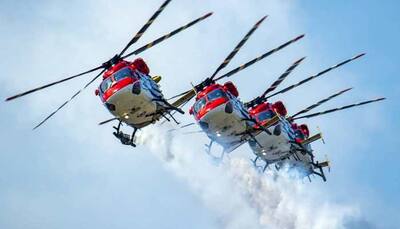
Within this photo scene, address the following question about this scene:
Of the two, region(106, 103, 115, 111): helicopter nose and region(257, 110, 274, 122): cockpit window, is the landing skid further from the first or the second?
region(257, 110, 274, 122): cockpit window

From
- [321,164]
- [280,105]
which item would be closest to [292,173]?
[321,164]

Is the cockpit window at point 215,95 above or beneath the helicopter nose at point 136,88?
beneath

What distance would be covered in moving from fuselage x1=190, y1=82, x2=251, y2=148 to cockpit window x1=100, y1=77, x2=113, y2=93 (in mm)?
8903

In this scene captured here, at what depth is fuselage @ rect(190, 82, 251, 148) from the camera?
6359 cm

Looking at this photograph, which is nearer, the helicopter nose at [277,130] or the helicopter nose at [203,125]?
the helicopter nose at [203,125]

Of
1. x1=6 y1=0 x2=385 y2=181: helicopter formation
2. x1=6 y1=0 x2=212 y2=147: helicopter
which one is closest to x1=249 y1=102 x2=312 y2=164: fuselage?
x1=6 y1=0 x2=385 y2=181: helicopter formation

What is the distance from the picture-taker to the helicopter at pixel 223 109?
6350 centimetres

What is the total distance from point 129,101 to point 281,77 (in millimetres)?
19535

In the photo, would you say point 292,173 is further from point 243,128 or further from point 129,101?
point 129,101

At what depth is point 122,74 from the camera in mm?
58781

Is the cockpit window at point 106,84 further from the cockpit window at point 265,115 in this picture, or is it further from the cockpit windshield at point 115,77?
the cockpit window at point 265,115

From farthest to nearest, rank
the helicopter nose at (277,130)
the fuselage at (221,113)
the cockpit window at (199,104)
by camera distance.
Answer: the helicopter nose at (277,130) < the cockpit window at (199,104) < the fuselage at (221,113)

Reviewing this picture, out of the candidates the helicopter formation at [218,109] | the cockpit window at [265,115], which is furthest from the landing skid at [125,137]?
the cockpit window at [265,115]

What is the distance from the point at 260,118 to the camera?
73.3m
